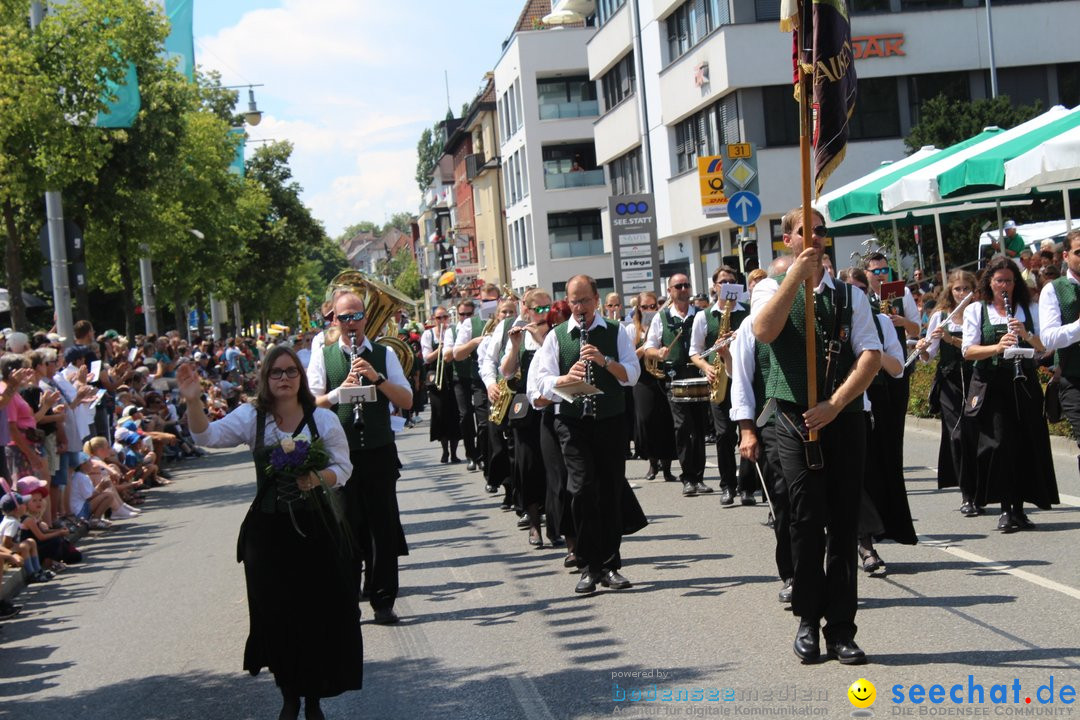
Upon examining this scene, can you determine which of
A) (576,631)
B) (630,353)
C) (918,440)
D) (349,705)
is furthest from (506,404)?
(918,440)

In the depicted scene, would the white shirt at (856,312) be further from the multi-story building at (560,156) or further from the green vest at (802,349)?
the multi-story building at (560,156)

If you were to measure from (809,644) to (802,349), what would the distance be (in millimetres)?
1410

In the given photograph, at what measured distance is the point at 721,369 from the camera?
1154cm

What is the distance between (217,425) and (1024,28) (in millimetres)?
33496

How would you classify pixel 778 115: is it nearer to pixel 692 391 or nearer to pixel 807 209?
pixel 692 391

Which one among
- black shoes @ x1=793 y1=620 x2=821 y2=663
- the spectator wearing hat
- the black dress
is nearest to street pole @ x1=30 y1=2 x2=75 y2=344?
the spectator wearing hat

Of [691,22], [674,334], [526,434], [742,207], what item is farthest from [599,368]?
[691,22]

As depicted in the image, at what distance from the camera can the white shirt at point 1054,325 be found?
29.8ft

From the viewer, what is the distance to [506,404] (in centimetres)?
1140

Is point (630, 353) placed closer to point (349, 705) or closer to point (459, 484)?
point (349, 705)

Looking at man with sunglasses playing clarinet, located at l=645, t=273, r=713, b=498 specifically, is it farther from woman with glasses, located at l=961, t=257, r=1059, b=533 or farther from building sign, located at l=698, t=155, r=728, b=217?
building sign, located at l=698, t=155, r=728, b=217

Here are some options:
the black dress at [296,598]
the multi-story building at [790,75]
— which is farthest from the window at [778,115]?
the black dress at [296,598]

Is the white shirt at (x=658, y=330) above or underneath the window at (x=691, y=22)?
underneath

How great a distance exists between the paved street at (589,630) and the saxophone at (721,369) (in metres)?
1.04
